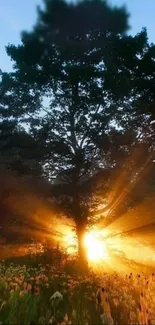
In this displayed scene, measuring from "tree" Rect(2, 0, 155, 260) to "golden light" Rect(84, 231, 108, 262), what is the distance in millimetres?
2296

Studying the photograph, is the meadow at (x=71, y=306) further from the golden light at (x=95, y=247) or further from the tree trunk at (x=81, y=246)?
the golden light at (x=95, y=247)

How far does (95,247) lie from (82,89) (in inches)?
368

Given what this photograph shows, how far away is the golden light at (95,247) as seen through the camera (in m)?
17.9

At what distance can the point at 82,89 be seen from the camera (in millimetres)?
15836

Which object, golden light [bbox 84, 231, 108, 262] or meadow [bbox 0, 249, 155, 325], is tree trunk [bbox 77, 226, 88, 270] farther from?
meadow [bbox 0, 249, 155, 325]

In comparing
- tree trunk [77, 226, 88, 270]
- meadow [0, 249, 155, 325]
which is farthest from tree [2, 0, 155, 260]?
meadow [0, 249, 155, 325]

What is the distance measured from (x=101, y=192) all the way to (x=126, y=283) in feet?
22.0

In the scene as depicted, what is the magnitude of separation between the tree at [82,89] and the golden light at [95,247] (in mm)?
2296

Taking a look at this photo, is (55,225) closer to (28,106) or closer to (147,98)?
(28,106)

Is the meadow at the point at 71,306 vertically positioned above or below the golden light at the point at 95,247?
below

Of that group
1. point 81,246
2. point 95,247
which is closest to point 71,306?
point 81,246

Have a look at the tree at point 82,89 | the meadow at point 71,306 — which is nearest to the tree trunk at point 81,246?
the tree at point 82,89

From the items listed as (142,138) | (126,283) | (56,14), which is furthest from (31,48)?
(126,283)

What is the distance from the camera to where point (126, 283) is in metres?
8.48
